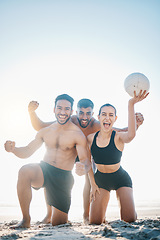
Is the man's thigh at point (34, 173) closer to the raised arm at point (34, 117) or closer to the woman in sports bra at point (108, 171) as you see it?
the woman in sports bra at point (108, 171)

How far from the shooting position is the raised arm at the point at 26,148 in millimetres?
4512

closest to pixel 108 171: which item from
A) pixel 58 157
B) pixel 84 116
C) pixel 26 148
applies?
pixel 58 157

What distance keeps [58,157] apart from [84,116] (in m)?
1.34

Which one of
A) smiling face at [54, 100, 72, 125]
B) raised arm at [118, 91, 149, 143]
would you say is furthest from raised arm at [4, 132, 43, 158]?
raised arm at [118, 91, 149, 143]

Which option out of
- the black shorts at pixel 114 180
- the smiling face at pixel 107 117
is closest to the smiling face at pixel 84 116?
the smiling face at pixel 107 117

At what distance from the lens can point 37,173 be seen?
461 centimetres

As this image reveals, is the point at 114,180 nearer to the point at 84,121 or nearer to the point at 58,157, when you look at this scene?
the point at 58,157

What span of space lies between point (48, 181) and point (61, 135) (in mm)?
1013

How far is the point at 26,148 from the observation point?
16.6 ft

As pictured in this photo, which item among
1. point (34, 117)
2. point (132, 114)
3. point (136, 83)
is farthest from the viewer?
point (34, 117)

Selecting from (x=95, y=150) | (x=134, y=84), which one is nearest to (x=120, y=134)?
(x=95, y=150)

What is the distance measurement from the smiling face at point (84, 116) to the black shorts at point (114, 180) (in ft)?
4.74

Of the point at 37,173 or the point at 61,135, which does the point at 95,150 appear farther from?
the point at 37,173

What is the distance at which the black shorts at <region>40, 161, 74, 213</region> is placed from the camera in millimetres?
4832
